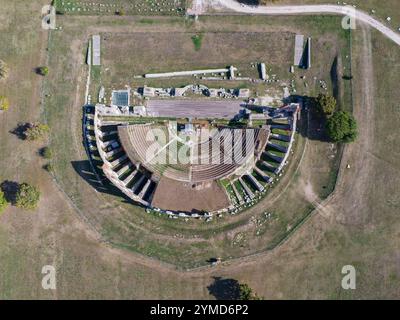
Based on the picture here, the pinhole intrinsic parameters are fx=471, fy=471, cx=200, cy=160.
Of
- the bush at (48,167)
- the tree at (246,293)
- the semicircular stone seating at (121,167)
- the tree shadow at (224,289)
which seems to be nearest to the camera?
the tree at (246,293)

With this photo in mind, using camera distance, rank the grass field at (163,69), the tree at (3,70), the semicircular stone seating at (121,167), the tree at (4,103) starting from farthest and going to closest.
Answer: the tree at (3,70) < the tree at (4,103) < the semicircular stone seating at (121,167) < the grass field at (163,69)

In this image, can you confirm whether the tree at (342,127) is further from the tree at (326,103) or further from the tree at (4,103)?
the tree at (4,103)

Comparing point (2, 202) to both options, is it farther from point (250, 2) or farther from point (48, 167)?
point (250, 2)

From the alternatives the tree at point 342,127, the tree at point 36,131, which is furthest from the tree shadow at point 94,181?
the tree at point 342,127

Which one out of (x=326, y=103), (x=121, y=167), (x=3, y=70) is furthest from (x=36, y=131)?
(x=326, y=103)

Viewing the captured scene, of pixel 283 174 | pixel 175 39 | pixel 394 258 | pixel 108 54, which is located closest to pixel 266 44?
pixel 175 39

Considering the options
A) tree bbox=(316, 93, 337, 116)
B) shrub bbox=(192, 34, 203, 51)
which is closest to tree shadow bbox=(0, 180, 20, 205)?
shrub bbox=(192, 34, 203, 51)
